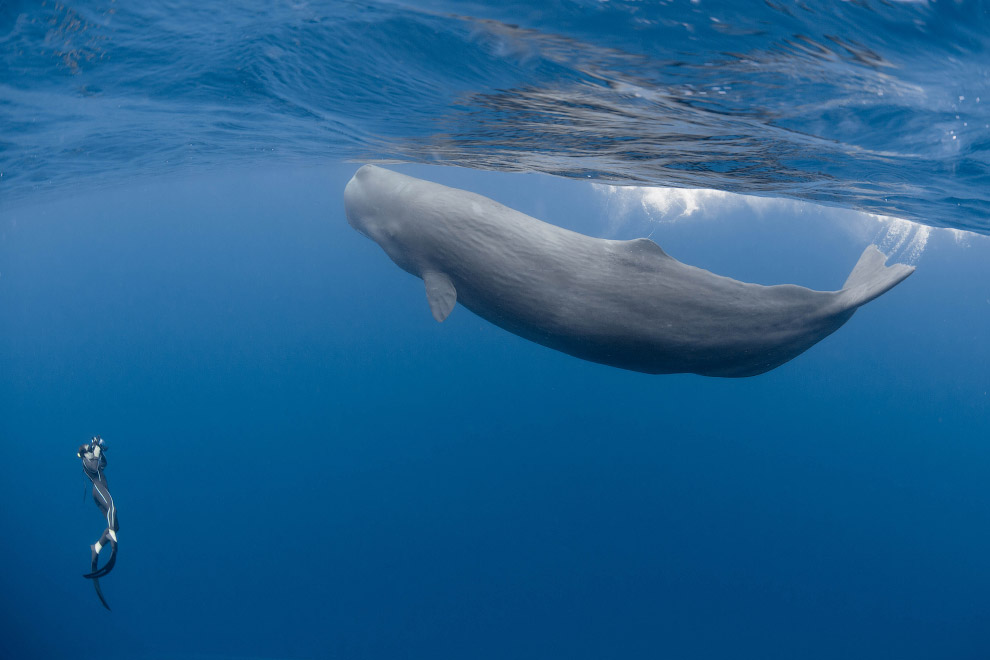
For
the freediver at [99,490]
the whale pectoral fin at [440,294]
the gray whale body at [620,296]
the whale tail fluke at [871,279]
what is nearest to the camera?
the whale tail fluke at [871,279]

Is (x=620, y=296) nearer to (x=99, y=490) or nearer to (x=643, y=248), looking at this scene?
(x=643, y=248)

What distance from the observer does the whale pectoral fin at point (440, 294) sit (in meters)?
6.09

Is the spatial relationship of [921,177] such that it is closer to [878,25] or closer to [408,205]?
[878,25]

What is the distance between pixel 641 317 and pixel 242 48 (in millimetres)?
6558

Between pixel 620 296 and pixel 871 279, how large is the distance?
2.96 m

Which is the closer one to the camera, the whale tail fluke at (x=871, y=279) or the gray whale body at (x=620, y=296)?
the whale tail fluke at (x=871, y=279)

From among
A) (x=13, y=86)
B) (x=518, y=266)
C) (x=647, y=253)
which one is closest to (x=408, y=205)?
(x=518, y=266)

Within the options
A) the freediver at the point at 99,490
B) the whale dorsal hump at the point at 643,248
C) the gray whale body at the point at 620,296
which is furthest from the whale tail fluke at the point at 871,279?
the freediver at the point at 99,490

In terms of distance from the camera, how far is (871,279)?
593 centimetres

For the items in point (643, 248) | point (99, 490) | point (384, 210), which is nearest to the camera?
point (643, 248)

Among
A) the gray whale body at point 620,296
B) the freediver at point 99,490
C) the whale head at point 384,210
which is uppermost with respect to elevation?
the whale head at point 384,210

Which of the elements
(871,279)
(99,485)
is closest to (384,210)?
(871,279)

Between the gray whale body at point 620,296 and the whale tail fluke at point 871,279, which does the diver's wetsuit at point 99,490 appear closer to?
the gray whale body at point 620,296

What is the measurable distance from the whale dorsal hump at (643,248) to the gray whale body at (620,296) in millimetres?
11
